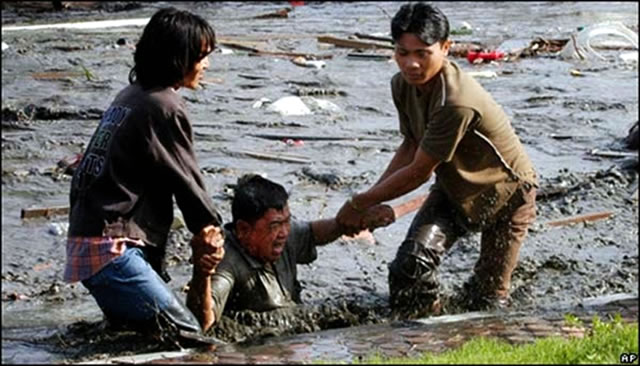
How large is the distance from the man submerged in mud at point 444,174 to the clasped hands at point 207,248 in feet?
4.08

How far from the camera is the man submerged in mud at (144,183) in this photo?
247 inches

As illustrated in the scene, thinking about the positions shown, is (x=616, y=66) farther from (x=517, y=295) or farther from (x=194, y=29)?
(x=194, y=29)

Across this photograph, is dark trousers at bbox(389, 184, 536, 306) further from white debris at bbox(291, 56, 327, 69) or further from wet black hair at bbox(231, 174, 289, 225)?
white debris at bbox(291, 56, 327, 69)

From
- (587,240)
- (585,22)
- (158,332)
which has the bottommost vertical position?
(585,22)

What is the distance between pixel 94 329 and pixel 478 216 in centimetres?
222

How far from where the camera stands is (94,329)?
7133 mm

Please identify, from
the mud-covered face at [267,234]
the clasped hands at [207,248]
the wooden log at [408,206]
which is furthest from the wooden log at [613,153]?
the clasped hands at [207,248]

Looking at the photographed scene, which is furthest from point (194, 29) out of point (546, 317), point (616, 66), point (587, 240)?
point (616, 66)

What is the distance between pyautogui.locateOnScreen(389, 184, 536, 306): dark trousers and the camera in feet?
25.1

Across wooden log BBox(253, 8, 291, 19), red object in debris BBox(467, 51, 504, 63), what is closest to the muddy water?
red object in debris BBox(467, 51, 504, 63)

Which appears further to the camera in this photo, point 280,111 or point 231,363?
point 280,111

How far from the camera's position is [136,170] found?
6.32 metres

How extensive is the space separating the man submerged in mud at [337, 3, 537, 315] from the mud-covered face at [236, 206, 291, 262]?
0.53 meters

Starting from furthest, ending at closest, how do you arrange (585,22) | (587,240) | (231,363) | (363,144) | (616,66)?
(585,22)
(616,66)
(363,144)
(587,240)
(231,363)
